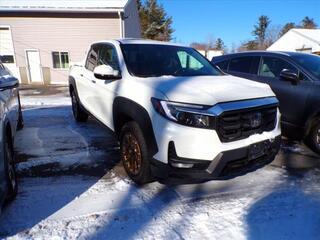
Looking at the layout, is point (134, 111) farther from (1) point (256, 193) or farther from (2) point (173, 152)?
(1) point (256, 193)

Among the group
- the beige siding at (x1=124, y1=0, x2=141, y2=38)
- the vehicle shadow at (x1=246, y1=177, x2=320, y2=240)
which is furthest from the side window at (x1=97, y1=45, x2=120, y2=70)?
the beige siding at (x1=124, y1=0, x2=141, y2=38)

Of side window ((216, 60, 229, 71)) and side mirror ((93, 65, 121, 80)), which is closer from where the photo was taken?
side mirror ((93, 65, 121, 80))

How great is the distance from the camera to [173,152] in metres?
3.11

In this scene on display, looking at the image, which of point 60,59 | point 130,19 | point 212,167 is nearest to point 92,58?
point 212,167

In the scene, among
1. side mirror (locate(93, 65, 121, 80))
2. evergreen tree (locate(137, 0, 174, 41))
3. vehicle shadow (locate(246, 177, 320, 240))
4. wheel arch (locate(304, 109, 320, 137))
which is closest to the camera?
vehicle shadow (locate(246, 177, 320, 240))

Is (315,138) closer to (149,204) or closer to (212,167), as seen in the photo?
(212,167)

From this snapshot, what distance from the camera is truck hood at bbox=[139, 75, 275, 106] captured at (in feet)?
10.3

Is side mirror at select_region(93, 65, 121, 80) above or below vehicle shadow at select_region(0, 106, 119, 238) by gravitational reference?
above

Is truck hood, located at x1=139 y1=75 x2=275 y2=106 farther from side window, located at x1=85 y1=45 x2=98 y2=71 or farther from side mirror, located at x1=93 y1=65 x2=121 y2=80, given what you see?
side window, located at x1=85 y1=45 x2=98 y2=71

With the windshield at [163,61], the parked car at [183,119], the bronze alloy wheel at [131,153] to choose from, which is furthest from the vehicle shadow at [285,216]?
the windshield at [163,61]

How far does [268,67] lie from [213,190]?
3.23m

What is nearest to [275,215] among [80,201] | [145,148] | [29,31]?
[145,148]

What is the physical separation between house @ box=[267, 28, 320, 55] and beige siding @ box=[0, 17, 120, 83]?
86.4 feet

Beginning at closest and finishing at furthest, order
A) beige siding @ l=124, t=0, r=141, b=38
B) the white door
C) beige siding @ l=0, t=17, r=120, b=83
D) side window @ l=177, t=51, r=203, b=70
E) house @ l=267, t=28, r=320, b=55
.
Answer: side window @ l=177, t=51, r=203, b=70 < beige siding @ l=0, t=17, r=120, b=83 < the white door < beige siding @ l=124, t=0, r=141, b=38 < house @ l=267, t=28, r=320, b=55
